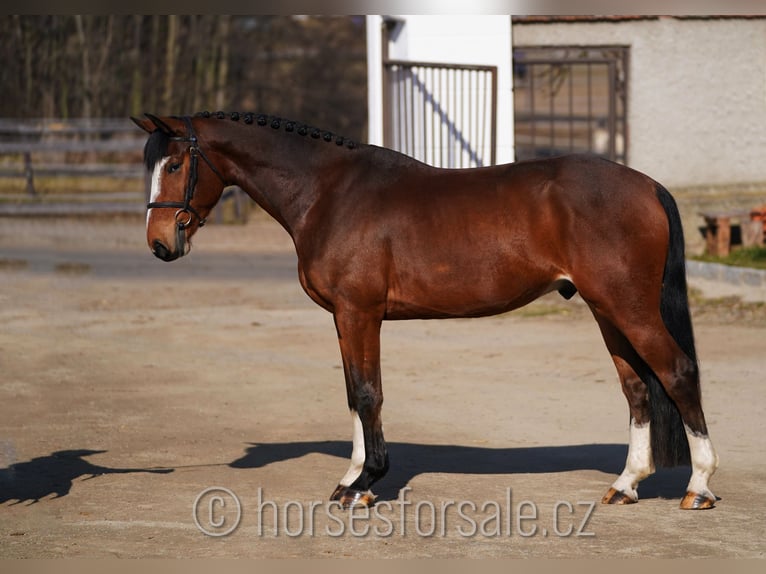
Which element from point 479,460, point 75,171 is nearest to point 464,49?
point 479,460

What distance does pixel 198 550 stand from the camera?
17.1ft

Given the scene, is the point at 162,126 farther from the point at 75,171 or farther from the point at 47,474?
the point at 75,171

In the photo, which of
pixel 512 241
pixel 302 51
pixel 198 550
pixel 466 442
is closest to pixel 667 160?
pixel 466 442

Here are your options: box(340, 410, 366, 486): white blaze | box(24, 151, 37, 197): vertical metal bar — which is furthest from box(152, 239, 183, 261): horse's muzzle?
box(24, 151, 37, 197): vertical metal bar

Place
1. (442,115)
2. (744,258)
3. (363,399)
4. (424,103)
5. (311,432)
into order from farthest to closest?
(442,115) → (424,103) → (744,258) → (311,432) → (363,399)

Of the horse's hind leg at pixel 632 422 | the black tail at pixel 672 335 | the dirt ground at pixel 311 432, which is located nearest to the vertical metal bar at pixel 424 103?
the dirt ground at pixel 311 432

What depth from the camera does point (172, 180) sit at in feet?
19.7

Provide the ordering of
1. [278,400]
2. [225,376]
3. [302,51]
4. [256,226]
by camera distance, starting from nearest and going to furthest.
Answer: [278,400]
[225,376]
[256,226]
[302,51]

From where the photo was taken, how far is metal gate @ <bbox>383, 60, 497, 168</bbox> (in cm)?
1298

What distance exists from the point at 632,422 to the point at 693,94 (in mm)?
9425

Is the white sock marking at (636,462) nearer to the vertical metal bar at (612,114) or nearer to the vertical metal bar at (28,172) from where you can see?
the vertical metal bar at (612,114)

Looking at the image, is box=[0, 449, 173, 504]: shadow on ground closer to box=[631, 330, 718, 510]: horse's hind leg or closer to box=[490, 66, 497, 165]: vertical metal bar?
box=[631, 330, 718, 510]: horse's hind leg

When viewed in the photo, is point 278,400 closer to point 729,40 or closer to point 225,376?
point 225,376

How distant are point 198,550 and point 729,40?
37.4 ft
